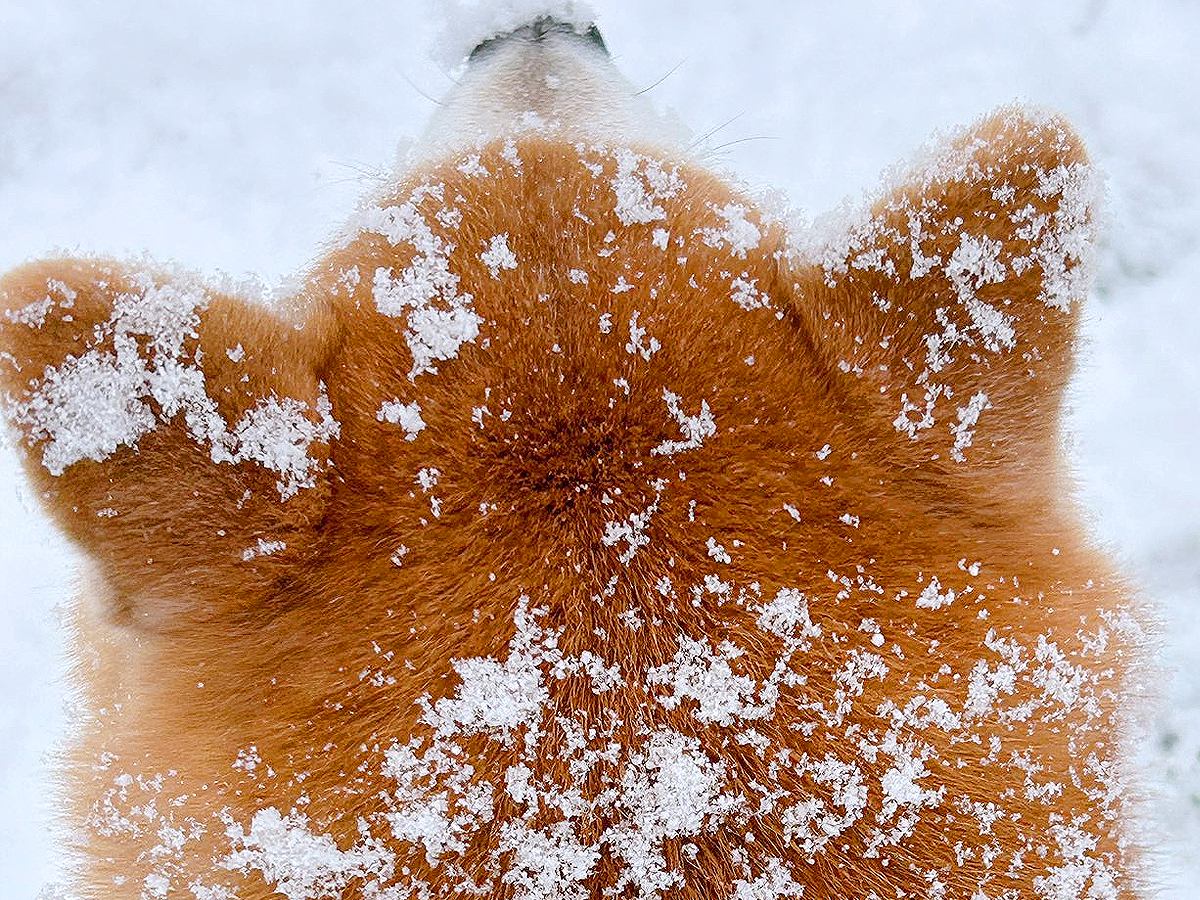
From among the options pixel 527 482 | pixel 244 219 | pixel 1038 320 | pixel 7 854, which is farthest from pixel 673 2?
pixel 7 854

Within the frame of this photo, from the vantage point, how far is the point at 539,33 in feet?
6.51

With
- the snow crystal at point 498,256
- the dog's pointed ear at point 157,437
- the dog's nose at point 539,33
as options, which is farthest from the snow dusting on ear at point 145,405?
the dog's nose at point 539,33

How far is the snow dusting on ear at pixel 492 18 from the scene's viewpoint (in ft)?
6.68

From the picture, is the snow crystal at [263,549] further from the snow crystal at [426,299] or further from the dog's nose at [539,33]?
the dog's nose at [539,33]

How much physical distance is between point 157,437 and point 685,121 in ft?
6.25

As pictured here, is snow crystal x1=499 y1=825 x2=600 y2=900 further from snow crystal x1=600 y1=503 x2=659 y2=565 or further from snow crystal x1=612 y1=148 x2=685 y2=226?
snow crystal x1=612 y1=148 x2=685 y2=226

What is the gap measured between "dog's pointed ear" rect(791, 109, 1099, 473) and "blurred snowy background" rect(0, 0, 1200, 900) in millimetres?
1329

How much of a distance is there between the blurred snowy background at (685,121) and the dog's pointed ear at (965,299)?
133 cm

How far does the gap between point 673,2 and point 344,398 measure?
2028 mm

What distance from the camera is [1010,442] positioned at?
1377mm

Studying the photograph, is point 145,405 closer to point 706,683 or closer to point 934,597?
point 706,683

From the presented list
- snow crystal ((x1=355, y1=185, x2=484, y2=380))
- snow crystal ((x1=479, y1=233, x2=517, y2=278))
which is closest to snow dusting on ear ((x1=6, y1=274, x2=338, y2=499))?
snow crystal ((x1=355, y1=185, x2=484, y2=380))

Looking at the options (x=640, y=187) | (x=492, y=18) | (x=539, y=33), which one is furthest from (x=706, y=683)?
(x=492, y=18)

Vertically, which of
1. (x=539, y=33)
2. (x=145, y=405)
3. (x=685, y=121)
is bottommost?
(x=145, y=405)
